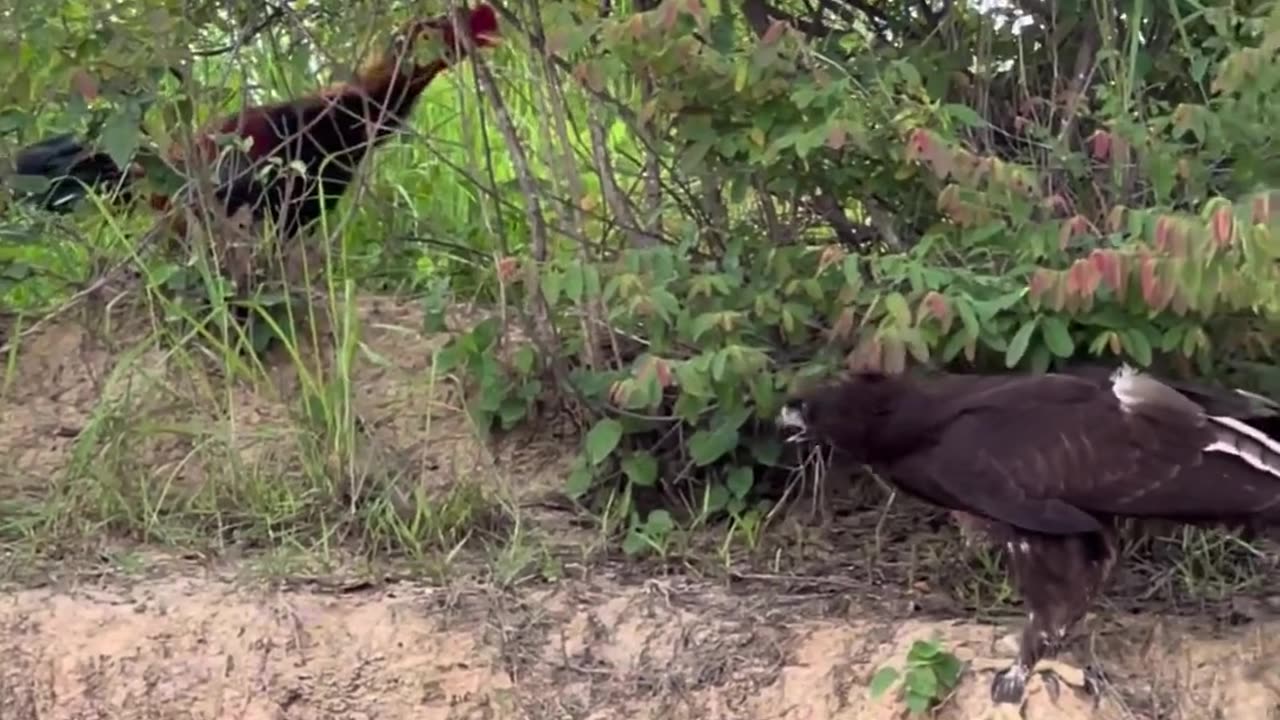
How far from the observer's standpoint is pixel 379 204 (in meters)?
5.77

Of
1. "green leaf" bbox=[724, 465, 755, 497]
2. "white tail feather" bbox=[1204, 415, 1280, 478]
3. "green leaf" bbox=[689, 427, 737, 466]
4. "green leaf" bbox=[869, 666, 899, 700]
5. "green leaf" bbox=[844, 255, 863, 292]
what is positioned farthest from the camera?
"green leaf" bbox=[724, 465, 755, 497]

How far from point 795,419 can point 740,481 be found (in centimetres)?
58

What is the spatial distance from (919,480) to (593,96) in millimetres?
1301

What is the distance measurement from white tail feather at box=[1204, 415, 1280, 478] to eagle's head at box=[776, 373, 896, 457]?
0.69 meters

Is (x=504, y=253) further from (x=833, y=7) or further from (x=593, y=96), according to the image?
(x=833, y=7)

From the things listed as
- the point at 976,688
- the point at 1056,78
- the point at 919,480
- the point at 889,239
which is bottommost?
the point at 976,688

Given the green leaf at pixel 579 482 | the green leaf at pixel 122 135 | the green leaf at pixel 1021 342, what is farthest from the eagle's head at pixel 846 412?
the green leaf at pixel 122 135

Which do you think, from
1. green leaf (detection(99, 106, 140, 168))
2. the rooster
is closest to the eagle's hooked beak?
the rooster

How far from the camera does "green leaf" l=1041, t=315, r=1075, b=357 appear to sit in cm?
425

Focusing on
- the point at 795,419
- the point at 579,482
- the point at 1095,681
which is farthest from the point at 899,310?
the point at 579,482

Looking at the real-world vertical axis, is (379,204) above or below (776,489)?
above

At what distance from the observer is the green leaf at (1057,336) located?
4.25 m

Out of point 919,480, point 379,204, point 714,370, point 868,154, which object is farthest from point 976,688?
point 379,204

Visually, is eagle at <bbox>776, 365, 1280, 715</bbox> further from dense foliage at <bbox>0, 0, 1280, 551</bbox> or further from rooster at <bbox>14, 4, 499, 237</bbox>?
rooster at <bbox>14, 4, 499, 237</bbox>
